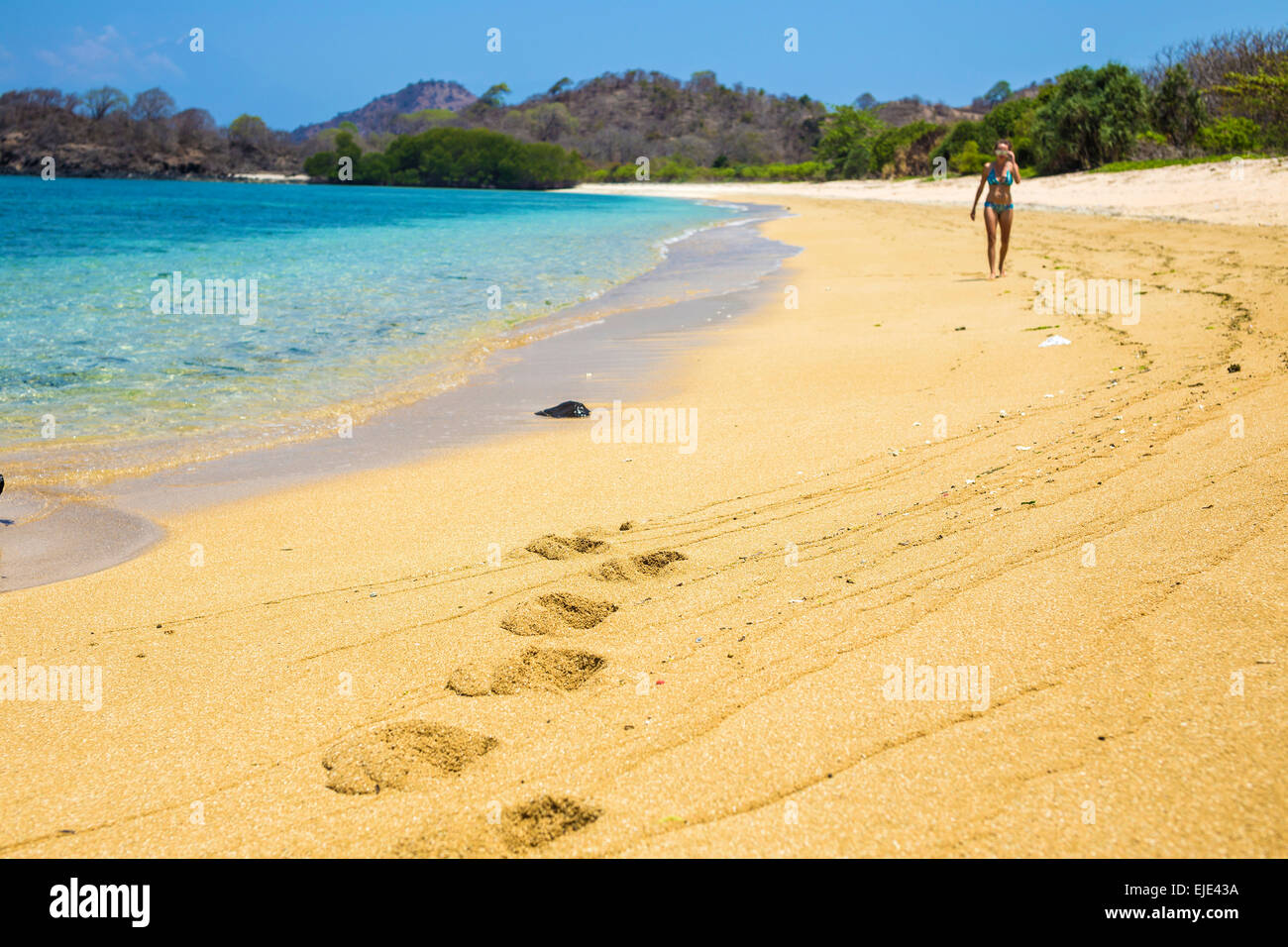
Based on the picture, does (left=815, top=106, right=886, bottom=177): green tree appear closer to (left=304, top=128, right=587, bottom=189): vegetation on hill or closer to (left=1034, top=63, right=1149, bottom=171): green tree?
(left=1034, top=63, right=1149, bottom=171): green tree

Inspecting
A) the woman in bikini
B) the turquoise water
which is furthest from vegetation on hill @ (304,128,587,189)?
the woman in bikini

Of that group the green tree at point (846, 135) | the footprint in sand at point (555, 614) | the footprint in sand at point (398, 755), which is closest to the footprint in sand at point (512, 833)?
the footprint in sand at point (398, 755)

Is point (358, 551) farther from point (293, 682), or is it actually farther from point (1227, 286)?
point (1227, 286)

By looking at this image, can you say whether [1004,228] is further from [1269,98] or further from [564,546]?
[1269,98]

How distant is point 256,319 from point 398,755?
418 inches

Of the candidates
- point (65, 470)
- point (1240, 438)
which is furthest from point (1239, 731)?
point (65, 470)

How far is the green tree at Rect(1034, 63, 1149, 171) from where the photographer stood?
30.6 m

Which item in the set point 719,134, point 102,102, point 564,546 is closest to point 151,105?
point 102,102

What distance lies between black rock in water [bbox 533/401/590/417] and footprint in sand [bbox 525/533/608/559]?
2.49m

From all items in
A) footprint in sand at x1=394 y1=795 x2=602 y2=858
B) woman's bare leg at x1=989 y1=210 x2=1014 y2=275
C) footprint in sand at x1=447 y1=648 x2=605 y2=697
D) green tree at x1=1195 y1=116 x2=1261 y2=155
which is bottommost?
footprint in sand at x1=394 y1=795 x2=602 y2=858

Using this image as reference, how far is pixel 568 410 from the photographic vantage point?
6.32m

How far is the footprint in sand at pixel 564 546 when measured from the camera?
3.73 metres

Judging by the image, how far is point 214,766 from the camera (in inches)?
90.6

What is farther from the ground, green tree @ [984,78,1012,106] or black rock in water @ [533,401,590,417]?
green tree @ [984,78,1012,106]
